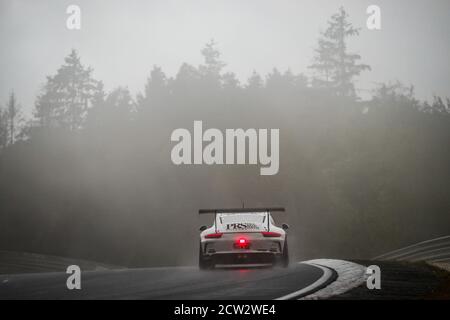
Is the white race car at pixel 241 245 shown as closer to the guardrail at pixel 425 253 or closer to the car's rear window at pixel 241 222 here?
the car's rear window at pixel 241 222

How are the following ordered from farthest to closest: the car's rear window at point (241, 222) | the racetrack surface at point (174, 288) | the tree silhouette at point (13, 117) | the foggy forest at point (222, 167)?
the tree silhouette at point (13, 117) → the foggy forest at point (222, 167) → the car's rear window at point (241, 222) → the racetrack surface at point (174, 288)

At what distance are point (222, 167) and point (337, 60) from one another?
85.4 feet

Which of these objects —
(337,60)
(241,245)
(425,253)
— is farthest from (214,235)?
(337,60)

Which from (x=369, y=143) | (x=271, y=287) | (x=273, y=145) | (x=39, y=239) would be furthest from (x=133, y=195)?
(x=271, y=287)

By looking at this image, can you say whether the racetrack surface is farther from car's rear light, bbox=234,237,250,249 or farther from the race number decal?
the race number decal

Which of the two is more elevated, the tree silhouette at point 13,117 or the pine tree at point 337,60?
the pine tree at point 337,60

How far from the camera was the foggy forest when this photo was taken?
5344cm

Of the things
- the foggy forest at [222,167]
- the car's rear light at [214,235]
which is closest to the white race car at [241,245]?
the car's rear light at [214,235]

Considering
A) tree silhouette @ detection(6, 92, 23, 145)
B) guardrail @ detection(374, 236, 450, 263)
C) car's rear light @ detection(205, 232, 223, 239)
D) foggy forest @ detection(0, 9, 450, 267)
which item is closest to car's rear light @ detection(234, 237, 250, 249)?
car's rear light @ detection(205, 232, 223, 239)

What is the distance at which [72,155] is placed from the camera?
6838cm

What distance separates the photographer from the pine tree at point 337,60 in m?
75.5

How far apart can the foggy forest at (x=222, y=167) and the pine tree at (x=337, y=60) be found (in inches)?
6.5
